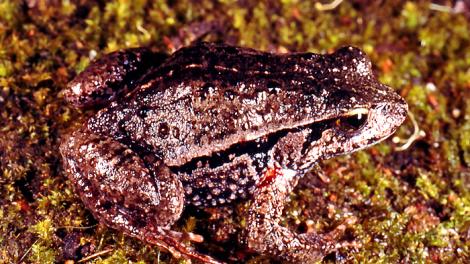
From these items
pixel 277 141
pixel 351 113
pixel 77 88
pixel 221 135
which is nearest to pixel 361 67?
pixel 351 113

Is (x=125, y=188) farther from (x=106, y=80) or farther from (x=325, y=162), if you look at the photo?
(x=325, y=162)

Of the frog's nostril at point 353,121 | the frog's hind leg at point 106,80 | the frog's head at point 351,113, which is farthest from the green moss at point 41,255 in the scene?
the frog's nostril at point 353,121

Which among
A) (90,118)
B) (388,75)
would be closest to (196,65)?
(90,118)

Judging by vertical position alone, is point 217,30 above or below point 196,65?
below

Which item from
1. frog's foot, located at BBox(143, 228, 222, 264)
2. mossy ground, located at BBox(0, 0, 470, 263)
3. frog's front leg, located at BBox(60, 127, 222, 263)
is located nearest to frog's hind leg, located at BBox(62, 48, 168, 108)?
frog's front leg, located at BBox(60, 127, 222, 263)

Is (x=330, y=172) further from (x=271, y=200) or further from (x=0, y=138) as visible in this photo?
(x=0, y=138)

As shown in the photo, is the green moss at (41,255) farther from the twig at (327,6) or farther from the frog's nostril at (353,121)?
the twig at (327,6)

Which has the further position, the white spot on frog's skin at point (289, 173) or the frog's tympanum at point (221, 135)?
the white spot on frog's skin at point (289, 173)
